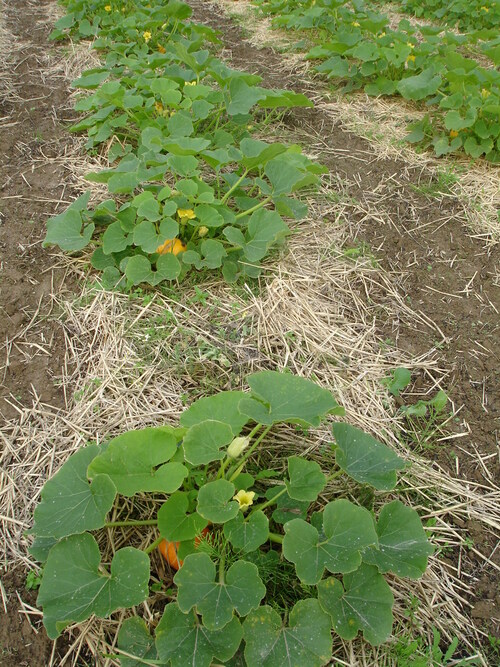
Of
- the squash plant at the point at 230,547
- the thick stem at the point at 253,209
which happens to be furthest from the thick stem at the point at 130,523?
the thick stem at the point at 253,209

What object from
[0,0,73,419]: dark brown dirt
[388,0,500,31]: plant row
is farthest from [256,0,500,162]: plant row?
[0,0,73,419]: dark brown dirt

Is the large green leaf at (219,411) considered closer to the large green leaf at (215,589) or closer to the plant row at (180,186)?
the large green leaf at (215,589)

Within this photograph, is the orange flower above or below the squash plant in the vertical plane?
above

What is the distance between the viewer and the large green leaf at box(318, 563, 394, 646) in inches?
53.0

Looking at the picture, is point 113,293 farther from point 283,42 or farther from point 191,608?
point 283,42

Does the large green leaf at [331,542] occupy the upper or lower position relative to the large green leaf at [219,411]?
lower

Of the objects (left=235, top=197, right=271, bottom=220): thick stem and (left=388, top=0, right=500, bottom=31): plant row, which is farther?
(left=388, top=0, right=500, bottom=31): plant row

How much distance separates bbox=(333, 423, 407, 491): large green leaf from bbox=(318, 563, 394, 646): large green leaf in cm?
25

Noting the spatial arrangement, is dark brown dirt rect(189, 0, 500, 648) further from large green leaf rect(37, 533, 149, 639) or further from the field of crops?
large green leaf rect(37, 533, 149, 639)

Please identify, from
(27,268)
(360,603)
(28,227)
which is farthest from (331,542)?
(28,227)

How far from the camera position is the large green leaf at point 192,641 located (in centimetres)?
128

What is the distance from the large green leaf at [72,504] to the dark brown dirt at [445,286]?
113 cm

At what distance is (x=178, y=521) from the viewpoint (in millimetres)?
1467

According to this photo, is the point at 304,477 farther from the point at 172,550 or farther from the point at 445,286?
the point at 445,286
